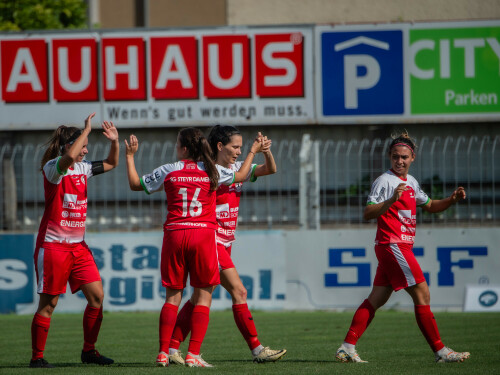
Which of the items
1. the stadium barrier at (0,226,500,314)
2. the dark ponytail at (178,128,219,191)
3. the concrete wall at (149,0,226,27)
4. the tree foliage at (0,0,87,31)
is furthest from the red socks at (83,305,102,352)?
the concrete wall at (149,0,226,27)

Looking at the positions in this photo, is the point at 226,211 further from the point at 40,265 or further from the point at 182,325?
the point at 40,265

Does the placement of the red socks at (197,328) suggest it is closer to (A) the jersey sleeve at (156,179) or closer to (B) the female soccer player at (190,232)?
(B) the female soccer player at (190,232)

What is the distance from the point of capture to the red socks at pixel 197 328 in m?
6.58

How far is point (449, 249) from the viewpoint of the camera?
40.4ft

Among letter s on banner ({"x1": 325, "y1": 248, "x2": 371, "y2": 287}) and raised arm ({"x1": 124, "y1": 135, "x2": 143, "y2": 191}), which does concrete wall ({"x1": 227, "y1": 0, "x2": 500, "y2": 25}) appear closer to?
letter s on banner ({"x1": 325, "y1": 248, "x2": 371, "y2": 287})

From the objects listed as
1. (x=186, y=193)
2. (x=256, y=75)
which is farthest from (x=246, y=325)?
(x=256, y=75)

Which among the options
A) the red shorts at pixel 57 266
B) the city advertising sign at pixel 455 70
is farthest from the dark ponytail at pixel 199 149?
the city advertising sign at pixel 455 70

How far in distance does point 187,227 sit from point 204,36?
30.5 ft

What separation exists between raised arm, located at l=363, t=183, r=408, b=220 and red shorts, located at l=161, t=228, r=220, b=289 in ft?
4.39

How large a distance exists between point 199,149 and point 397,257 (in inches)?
74.5

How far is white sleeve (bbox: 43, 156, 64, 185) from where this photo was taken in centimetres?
671

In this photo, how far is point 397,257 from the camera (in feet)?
23.0

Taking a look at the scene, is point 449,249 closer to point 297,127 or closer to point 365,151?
point 365,151

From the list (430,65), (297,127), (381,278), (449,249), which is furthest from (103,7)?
(381,278)
